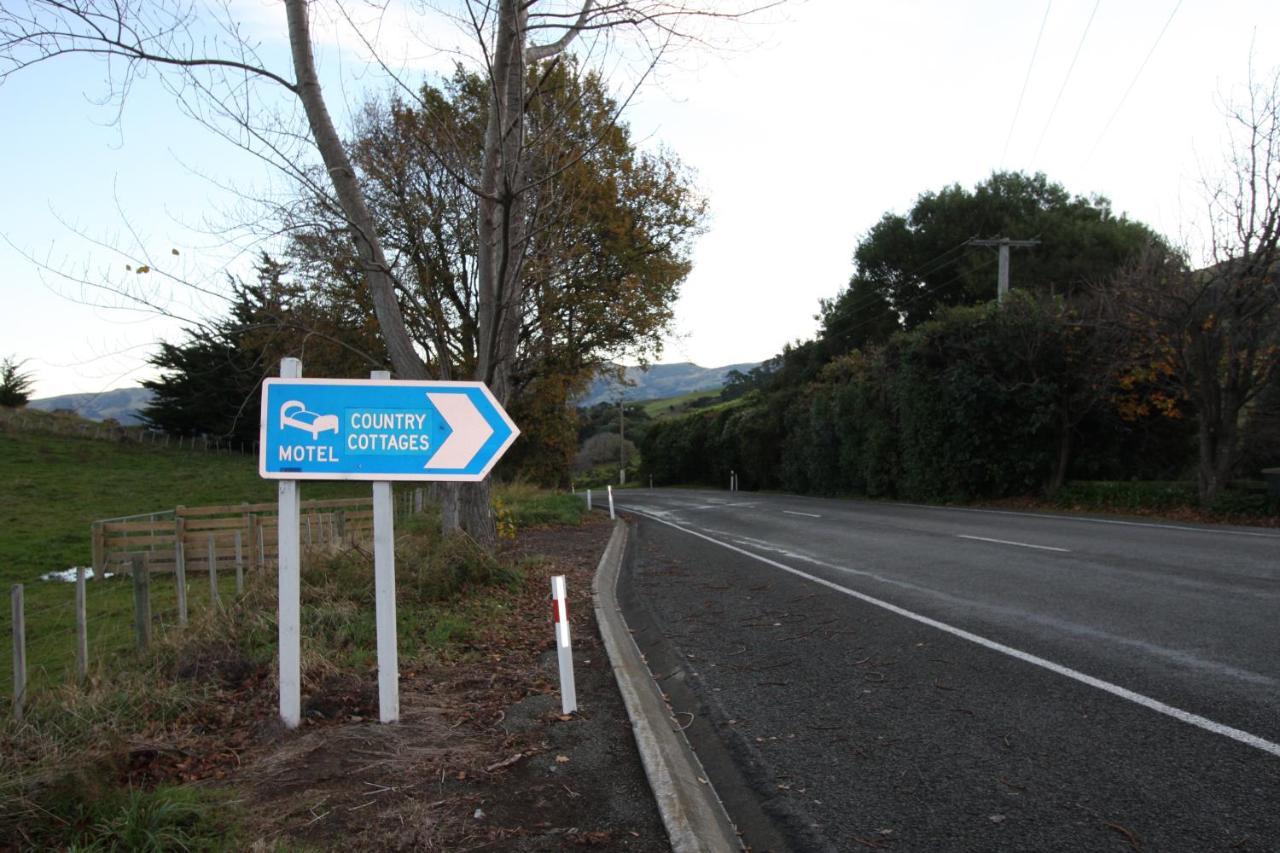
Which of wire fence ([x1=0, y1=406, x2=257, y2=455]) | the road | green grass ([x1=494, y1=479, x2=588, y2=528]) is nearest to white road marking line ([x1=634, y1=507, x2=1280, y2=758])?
the road

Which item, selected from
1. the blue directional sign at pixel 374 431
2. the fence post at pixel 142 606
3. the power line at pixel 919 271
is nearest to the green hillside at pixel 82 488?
the fence post at pixel 142 606

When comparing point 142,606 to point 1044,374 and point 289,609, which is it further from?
point 1044,374

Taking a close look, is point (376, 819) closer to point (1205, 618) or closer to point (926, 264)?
point (1205, 618)

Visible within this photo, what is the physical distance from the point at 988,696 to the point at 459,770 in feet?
10.3

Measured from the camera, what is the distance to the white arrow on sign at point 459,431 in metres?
5.11

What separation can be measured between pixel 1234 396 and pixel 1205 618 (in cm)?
1461

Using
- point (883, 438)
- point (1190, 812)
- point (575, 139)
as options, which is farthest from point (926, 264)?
point (1190, 812)

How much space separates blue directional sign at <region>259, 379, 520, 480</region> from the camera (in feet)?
16.2

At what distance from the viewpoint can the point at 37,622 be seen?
12922mm

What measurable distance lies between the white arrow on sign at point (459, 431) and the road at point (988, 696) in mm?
2089

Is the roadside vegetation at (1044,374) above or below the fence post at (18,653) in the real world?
above

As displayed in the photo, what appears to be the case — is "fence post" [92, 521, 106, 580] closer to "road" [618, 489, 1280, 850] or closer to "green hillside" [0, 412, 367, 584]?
"green hillside" [0, 412, 367, 584]

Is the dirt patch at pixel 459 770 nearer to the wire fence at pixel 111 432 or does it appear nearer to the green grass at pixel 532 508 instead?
the green grass at pixel 532 508

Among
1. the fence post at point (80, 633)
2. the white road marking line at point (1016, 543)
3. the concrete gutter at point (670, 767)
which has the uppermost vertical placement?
the fence post at point (80, 633)
